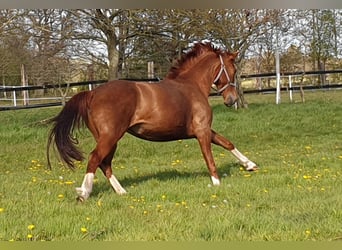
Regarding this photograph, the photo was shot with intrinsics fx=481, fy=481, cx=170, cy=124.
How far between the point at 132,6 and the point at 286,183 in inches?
215

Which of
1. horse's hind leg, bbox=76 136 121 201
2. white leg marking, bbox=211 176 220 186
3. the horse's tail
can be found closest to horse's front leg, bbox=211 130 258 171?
white leg marking, bbox=211 176 220 186

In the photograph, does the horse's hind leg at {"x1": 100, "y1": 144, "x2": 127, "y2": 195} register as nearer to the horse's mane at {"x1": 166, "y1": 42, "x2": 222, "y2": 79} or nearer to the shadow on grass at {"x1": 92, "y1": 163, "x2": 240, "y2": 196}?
the shadow on grass at {"x1": 92, "y1": 163, "x2": 240, "y2": 196}

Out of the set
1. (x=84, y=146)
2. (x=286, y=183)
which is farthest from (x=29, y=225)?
(x=84, y=146)

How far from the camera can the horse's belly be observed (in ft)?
21.3

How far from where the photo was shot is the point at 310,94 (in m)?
25.2

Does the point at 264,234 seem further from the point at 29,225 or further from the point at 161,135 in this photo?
the point at 161,135

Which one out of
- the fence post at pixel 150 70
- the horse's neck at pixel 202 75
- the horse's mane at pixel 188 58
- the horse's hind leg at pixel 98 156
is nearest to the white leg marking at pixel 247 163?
the horse's neck at pixel 202 75

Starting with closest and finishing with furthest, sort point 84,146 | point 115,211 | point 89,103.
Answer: point 115,211 → point 89,103 → point 84,146

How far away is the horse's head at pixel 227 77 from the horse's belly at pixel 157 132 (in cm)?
107

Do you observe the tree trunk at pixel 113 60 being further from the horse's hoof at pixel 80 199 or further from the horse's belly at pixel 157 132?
the horse's hoof at pixel 80 199

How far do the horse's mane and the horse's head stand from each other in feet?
0.58

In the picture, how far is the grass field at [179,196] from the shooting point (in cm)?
383

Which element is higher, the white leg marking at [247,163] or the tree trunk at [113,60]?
the tree trunk at [113,60]

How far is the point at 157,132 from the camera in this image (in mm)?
6617
